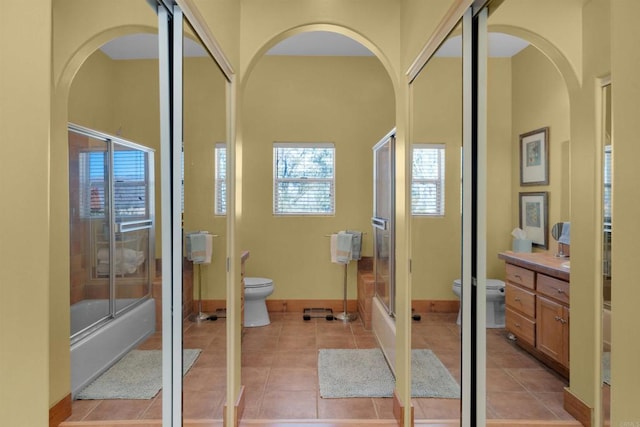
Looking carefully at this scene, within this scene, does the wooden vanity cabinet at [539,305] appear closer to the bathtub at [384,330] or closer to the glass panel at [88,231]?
the glass panel at [88,231]

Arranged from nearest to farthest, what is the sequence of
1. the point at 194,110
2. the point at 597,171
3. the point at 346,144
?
the point at 597,171, the point at 194,110, the point at 346,144

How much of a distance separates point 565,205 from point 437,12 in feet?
4.10

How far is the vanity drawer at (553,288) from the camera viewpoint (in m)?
0.90

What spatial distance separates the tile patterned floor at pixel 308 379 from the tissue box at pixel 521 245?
0.95ft

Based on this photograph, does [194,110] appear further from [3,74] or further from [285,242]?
[285,242]

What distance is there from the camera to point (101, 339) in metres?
1.00

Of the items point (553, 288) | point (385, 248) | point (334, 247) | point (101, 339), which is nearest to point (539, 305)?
point (553, 288)

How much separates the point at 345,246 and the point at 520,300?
336 centimetres

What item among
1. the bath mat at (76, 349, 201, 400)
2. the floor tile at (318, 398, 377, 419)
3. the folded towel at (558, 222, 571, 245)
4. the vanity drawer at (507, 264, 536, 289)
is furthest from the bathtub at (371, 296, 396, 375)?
the folded towel at (558, 222, 571, 245)

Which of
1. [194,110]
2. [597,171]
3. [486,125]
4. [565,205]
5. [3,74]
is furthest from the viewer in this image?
[194,110]

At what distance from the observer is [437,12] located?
175 centimetres

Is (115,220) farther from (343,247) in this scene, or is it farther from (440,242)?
(343,247)

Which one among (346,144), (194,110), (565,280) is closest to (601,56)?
(565,280)

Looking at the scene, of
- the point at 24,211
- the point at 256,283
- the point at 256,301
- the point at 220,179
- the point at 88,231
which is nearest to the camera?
the point at 24,211
